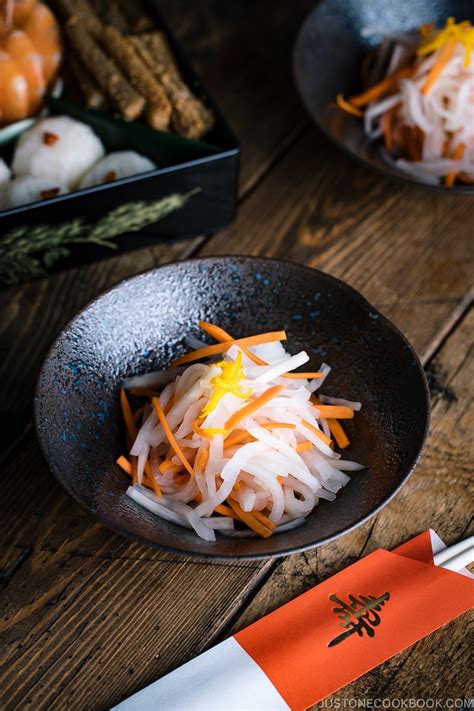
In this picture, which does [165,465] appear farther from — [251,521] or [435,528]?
[435,528]

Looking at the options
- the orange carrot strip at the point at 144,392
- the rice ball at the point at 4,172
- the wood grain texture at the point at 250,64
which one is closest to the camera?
the orange carrot strip at the point at 144,392

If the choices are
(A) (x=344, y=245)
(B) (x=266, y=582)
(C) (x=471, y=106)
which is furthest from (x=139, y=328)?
(C) (x=471, y=106)

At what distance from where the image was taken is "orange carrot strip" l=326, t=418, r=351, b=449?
1.18 meters

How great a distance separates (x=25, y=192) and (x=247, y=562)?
0.81 meters

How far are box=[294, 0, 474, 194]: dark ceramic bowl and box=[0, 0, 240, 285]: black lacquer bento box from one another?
245 mm

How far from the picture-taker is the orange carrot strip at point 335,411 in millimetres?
1169

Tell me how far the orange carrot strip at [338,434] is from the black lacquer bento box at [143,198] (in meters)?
0.57

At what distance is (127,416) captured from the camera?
1.18 meters

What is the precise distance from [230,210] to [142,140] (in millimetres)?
224

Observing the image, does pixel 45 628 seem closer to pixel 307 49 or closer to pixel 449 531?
pixel 449 531

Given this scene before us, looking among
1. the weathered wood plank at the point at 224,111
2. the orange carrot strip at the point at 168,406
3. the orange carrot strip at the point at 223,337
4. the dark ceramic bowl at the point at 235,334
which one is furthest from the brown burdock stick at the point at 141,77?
the orange carrot strip at the point at 168,406

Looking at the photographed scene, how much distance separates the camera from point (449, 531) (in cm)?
119

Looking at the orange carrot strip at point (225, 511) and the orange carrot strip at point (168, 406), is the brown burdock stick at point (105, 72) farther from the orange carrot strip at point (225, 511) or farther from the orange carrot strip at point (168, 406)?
the orange carrot strip at point (225, 511)

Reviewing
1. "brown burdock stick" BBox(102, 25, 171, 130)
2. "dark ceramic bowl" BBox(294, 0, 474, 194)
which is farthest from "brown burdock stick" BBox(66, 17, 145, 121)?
"dark ceramic bowl" BBox(294, 0, 474, 194)
